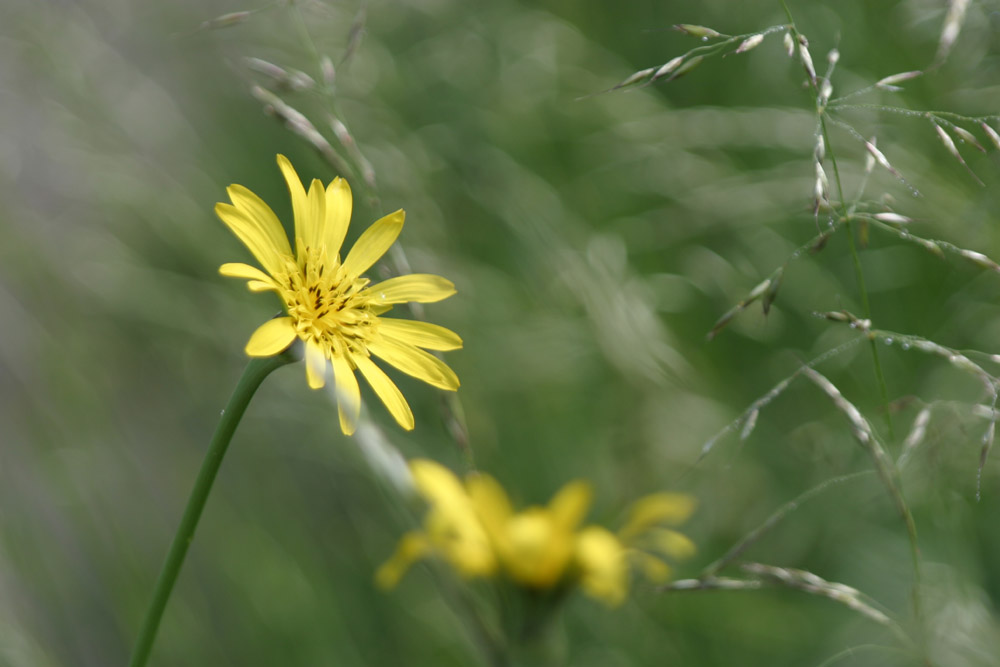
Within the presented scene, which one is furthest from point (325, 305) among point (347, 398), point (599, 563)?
point (599, 563)

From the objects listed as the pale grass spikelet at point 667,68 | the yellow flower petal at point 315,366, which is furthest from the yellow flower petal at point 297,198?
the pale grass spikelet at point 667,68

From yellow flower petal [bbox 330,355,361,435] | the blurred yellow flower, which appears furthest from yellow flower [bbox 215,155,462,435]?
the blurred yellow flower

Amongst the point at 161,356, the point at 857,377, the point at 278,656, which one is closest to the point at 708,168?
the point at 857,377

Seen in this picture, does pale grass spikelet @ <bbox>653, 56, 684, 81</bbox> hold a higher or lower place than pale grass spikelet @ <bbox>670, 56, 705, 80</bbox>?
higher

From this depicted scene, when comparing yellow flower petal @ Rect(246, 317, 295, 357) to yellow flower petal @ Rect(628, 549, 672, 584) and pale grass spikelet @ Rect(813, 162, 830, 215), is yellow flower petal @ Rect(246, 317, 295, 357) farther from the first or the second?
yellow flower petal @ Rect(628, 549, 672, 584)

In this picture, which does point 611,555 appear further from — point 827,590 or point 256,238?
point 256,238

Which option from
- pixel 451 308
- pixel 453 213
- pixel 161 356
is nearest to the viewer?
pixel 451 308

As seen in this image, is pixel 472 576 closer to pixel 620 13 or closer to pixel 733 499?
pixel 733 499

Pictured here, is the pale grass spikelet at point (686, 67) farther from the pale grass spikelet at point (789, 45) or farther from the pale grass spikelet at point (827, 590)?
the pale grass spikelet at point (827, 590)
